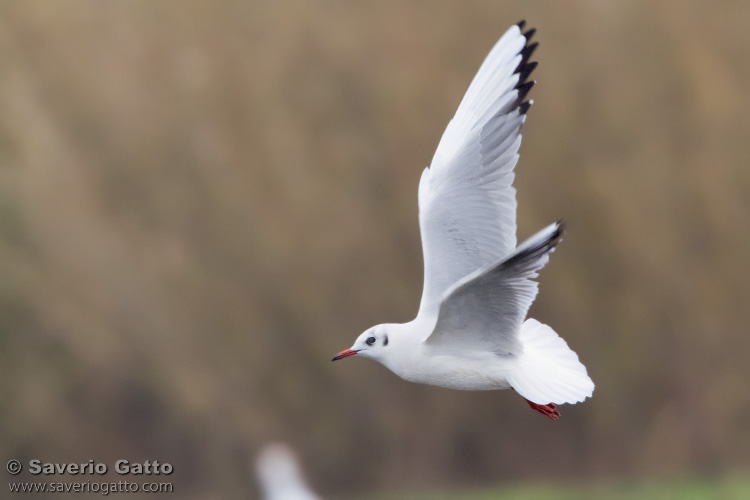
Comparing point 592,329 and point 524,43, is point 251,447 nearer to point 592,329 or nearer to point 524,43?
point 592,329

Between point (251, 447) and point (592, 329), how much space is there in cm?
257

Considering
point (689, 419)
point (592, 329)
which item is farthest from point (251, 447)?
point (689, 419)

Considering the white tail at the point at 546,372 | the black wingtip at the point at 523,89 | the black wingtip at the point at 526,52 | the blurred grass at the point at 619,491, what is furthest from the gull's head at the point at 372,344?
the blurred grass at the point at 619,491

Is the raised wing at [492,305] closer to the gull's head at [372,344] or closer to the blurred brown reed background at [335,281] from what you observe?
the gull's head at [372,344]

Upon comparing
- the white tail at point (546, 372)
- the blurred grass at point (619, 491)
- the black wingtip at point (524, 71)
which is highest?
the black wingtip at point (524, 71)

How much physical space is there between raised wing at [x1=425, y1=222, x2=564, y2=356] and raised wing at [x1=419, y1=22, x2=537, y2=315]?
0.73ft

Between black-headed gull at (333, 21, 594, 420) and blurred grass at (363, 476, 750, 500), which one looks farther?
blurred grass at (363, 476, 750, 500)

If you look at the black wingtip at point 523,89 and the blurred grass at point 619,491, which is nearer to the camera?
the black wingtip at point 523,89

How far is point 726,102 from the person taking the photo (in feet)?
26.4

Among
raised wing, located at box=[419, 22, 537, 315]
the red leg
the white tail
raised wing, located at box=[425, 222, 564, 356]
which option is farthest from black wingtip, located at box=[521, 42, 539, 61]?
the red leg

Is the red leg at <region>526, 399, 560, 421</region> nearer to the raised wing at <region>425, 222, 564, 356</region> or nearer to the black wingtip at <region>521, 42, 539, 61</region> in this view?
the raised wing at <region>425, 222, 564, 356</region>

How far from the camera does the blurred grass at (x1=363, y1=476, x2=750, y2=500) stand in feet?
23.6

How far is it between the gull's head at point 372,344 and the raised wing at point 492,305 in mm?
125

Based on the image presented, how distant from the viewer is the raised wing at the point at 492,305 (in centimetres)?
233
